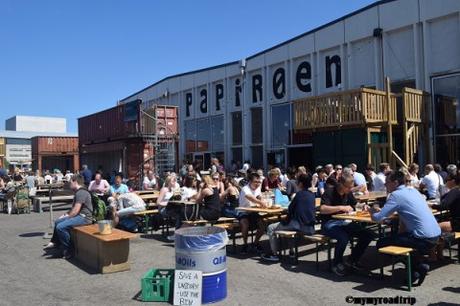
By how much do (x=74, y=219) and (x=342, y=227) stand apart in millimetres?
4711

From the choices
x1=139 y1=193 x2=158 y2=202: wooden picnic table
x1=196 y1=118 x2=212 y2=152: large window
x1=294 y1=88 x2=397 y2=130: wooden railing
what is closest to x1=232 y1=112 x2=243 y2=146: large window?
x1=196 y1=118 x2=212 y2=152: large window

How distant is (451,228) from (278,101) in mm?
16518

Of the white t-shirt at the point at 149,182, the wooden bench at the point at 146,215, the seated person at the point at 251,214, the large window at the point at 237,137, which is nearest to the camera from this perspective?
the seated person at the point at 251,214

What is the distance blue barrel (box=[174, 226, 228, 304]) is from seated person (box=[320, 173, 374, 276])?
183 centimetres

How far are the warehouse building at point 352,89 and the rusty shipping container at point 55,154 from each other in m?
14.7

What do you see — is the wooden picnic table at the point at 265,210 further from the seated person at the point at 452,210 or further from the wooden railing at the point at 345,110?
the wooden railing at the point at 345,110

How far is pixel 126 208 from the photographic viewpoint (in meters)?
10.9

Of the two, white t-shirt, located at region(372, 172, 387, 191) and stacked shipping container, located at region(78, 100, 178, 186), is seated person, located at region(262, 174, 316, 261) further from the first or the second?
stacked shipping container, located at region(78, 100, 178, 186)

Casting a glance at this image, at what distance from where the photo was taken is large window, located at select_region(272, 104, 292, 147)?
22.3 m

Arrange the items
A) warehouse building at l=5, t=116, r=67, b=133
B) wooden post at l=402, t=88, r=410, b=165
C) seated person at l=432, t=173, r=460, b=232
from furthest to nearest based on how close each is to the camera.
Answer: warehouse building at l=5, t=116, r=67, b=133, wooden post at l=402, t=88, r=410, b=165, seated person at l=432, t=173, r=460, b=232

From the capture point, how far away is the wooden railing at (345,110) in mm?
15266

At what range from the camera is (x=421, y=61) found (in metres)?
17.0

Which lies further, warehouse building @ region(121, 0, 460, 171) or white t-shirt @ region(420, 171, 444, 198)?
warehouse building @ region(121, 0, 460, 171)

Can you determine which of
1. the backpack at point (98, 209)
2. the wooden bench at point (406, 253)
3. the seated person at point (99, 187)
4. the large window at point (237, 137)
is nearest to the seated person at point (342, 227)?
the wooden bench at point (406, 253)
